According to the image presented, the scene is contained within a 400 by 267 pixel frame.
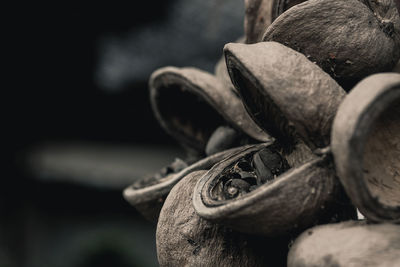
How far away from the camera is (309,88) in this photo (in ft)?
1.19

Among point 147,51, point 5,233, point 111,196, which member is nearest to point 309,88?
point 147,51

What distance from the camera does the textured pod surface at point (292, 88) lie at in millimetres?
358

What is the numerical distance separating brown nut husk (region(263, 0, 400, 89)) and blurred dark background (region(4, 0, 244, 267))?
95 centimetres

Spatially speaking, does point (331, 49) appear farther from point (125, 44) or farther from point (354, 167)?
point (125, 44)

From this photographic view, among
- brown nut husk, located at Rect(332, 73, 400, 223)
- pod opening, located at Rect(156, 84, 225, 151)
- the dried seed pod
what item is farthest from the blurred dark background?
brown nut husk, located at Rect(332, 73, 400, 223)

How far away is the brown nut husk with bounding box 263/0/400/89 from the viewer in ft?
1.38

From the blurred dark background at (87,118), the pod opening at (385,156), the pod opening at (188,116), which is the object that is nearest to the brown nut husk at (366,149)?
the pod opening at (385,156)

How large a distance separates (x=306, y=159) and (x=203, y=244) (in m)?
0.13

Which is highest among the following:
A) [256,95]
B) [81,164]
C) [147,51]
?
[256,95]

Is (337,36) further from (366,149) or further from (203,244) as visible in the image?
(203,244)

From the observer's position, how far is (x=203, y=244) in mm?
426

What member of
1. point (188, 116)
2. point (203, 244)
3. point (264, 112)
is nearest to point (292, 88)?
point (264, 112)

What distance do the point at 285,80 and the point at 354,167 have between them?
88 millimetres

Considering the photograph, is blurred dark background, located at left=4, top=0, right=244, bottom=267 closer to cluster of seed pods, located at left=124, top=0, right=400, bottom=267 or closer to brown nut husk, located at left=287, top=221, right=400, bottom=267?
cluster of seed pods, located at left=124, top=0, right=400, bottom=267
